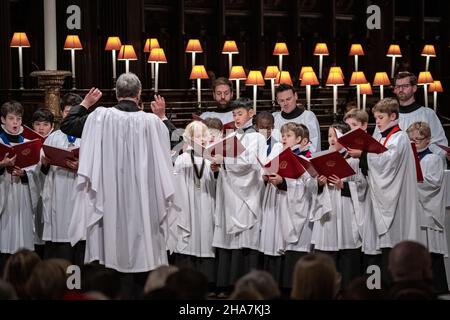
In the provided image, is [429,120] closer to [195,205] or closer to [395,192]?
[395,192]

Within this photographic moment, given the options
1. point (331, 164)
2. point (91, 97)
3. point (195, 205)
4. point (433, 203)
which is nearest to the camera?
point (91, 97)

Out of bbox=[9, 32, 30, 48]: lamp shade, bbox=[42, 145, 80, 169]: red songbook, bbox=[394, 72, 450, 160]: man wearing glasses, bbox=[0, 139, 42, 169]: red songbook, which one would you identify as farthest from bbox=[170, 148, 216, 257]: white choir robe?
bbox=[9, 32, 30, 48]: lamp shade

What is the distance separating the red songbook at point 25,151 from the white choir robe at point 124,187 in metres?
1.12

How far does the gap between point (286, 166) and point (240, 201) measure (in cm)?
69

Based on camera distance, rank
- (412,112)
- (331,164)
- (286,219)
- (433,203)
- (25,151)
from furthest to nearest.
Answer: (412,112), (433,203), (286,219), (25,151), (331,164)

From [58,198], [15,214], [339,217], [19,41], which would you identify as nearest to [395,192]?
[339,217]

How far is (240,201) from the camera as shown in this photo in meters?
8.91

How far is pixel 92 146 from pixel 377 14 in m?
11.7

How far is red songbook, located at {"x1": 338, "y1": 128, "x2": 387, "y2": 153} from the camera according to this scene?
26.4ft

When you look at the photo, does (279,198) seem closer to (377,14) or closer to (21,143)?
(21,143)

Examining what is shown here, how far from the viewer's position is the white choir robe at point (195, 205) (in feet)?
29.3

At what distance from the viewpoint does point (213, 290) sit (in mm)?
9055

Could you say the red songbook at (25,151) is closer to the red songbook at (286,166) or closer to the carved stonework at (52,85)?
the carved stonework at (52,85)

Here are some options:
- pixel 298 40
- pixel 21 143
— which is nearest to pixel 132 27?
pixel 298 40
